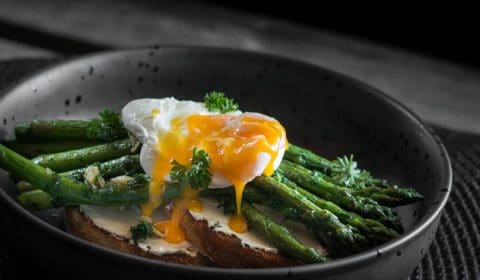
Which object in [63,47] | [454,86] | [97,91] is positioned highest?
[97,91]

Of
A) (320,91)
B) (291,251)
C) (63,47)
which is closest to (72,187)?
(291,251)

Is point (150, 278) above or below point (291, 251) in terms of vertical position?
above

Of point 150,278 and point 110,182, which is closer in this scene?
point 150,278

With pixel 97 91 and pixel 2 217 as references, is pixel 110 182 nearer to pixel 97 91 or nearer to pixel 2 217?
pixel 2 217

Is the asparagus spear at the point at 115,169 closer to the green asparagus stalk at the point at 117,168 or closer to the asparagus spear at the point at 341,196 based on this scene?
the green asparagus stalk at the point at 117,168

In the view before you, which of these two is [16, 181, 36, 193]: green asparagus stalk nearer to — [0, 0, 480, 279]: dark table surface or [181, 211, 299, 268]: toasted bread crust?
[181, 211, 299, 268]: toasted bread crust
